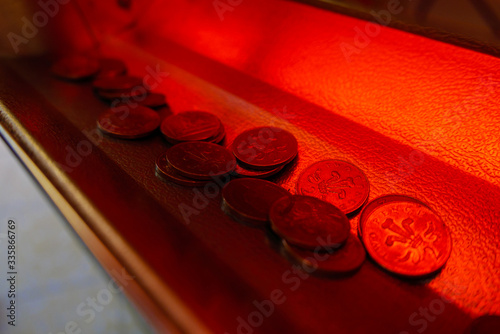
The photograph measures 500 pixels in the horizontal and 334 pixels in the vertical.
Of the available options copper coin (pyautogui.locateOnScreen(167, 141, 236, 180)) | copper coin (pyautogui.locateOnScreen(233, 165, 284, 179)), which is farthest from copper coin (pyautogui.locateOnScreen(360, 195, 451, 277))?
copper coin (pyautogui.locateOnScreen(167, 141, 236, 180))

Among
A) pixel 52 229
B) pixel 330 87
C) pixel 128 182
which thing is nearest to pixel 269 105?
pixel 330 87

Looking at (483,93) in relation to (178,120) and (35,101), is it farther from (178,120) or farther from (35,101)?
(35,101)

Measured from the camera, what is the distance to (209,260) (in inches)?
28.5

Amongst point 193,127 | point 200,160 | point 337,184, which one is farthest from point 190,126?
point 337,184

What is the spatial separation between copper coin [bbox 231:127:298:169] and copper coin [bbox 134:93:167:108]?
0.35 metres

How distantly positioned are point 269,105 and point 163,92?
399mm

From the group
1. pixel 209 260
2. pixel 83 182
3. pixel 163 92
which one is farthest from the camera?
pixel 163 92

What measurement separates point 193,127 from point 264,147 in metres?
0.23

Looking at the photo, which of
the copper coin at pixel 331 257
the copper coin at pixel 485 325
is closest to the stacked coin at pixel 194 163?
the copper coin at pixel 331 257

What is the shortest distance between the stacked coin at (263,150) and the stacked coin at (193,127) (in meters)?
0.07

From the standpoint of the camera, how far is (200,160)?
0.94 meters

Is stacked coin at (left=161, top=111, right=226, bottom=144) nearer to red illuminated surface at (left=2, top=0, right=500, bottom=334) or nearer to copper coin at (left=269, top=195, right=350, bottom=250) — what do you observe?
red illuminated surface at (left=2, top=0, right=500, bottom=334)

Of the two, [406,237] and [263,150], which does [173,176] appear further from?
[406,237]

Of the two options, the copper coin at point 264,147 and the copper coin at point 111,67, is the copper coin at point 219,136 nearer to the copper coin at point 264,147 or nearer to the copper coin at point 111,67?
the copper coin at point 264,147
